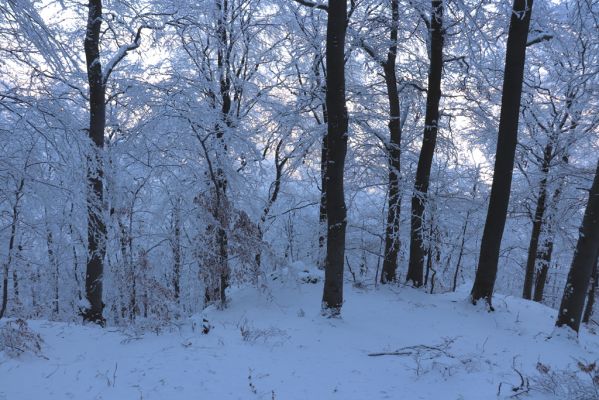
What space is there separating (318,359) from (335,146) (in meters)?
3.62

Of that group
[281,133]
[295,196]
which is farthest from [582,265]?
[295,196]

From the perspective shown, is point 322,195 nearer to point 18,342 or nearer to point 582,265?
point 582,265

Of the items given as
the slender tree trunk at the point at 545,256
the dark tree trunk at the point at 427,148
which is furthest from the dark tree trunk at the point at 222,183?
the slender tree trunk at the point at 545,256

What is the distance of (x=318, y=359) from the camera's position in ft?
18.1

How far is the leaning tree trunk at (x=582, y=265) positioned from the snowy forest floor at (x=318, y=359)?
434 mm

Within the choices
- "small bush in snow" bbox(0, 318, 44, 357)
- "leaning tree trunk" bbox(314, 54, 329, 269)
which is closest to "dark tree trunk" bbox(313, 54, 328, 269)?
"leaning tree trunk" bbox(314, 54, 329, 269)

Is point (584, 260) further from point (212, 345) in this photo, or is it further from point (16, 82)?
point (16, 82)

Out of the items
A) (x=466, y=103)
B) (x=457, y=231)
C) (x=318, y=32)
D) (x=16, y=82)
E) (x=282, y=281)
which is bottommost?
(x=282, y=281)

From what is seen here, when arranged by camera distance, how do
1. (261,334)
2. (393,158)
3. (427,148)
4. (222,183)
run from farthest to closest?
(393,158), (427,148), (222,183), (261,334)

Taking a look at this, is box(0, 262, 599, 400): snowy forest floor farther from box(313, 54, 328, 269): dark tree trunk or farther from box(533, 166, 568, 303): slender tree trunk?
box(533, 166, 568, 303): slender tree trunk

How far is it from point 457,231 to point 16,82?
10.9 metres

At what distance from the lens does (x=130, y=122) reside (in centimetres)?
1259

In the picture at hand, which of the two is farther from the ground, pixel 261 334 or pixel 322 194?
pixel 322 194

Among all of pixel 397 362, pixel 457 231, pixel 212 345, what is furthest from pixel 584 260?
pixel 212 345
